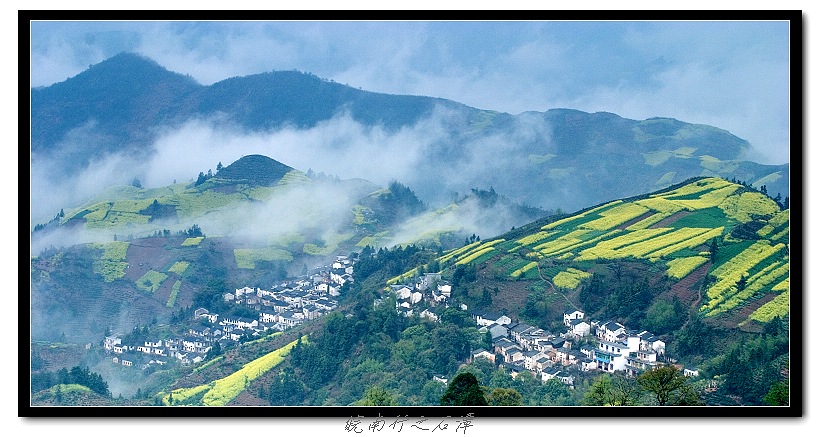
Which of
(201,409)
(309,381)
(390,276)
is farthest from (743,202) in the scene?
(201,409)

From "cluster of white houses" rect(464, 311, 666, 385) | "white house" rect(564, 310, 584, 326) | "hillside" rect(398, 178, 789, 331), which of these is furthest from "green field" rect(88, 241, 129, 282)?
"white house" rect(564, 310, 584, 326)

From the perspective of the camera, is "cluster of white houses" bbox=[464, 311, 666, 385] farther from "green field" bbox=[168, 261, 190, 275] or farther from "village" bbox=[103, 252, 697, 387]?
"green field" bbox=[168, 261, 190, 275]

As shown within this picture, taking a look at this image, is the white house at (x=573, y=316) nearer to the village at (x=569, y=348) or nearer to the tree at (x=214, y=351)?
the village at (x=569, y=348)

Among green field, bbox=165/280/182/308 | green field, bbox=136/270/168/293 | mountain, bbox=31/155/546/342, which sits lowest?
green field, bbox=165/280/182/308

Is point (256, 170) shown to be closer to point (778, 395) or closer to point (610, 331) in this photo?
point (610, 331)

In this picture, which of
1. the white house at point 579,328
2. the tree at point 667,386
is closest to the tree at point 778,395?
the tree at point 667,386
